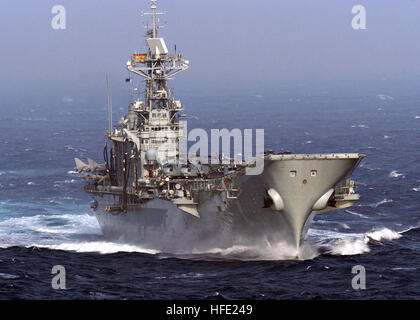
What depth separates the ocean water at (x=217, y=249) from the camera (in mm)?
39000

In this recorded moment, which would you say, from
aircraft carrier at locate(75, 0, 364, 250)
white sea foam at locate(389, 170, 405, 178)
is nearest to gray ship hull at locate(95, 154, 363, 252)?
aircraft carrier at locate(75, 0, 364, 250)

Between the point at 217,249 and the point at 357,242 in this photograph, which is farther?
the point at 357,242

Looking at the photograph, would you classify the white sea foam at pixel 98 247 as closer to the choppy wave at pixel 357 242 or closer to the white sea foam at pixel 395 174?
the choppy wave at pixel 357 242

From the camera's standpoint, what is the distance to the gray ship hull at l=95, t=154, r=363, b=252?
41.8 meters

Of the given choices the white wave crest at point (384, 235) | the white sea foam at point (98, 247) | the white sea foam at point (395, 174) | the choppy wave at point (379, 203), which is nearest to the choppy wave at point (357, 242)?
the white wave crest at point (384, 235)

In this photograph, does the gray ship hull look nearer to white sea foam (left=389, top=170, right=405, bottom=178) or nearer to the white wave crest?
the white wave crest

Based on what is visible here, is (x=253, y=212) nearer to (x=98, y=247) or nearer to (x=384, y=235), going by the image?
(x=384, y=235)

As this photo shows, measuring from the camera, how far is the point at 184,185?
46156 millimetres

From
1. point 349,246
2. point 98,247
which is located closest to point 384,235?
point 349,246

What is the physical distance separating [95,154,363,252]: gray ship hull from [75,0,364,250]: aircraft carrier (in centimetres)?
5

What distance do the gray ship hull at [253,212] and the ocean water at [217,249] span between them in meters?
0.83

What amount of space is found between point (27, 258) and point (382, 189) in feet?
99.8

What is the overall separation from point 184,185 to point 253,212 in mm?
4339

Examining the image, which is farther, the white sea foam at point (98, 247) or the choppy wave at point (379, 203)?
the choppy wave at point (379, 203)
